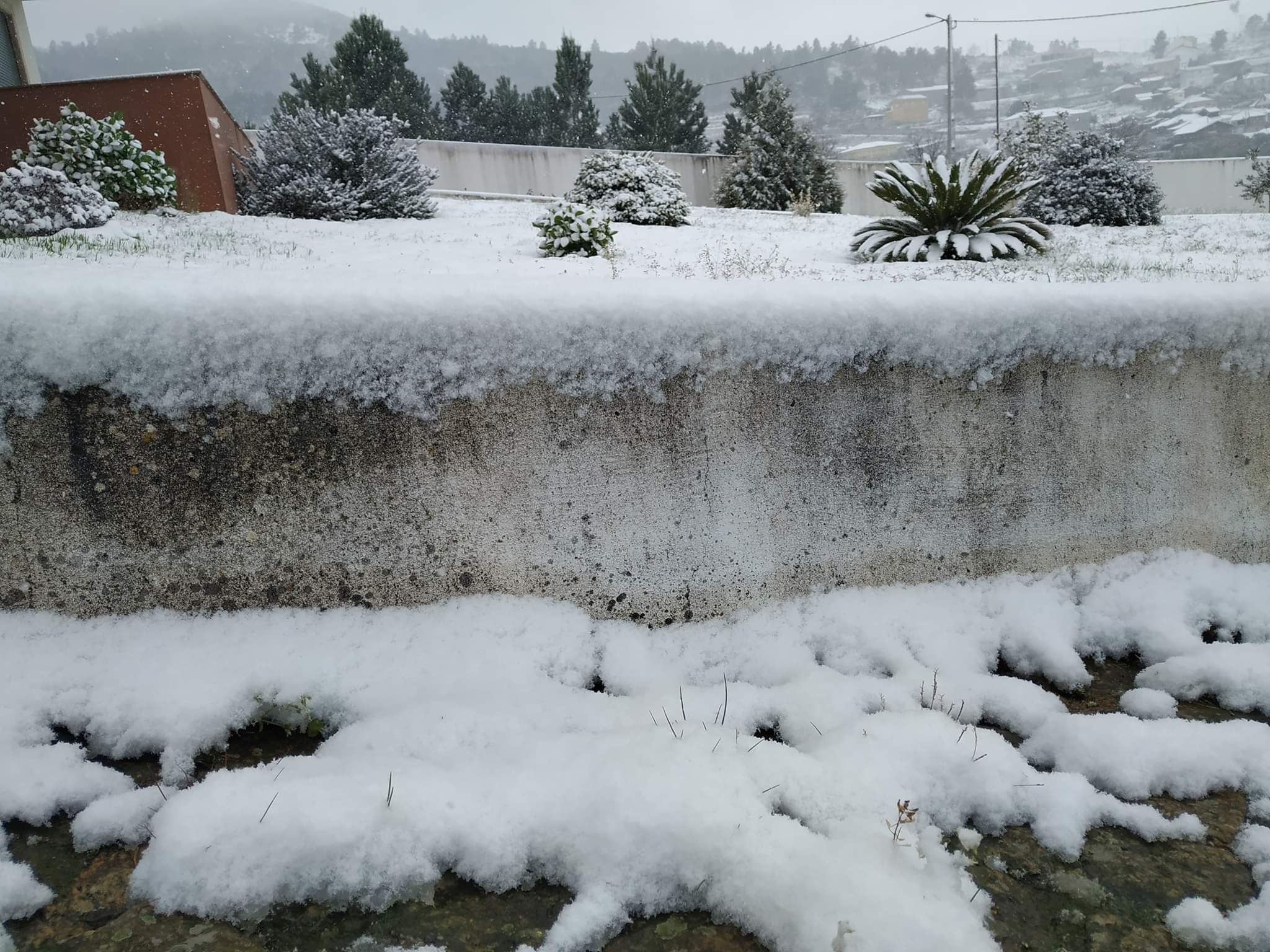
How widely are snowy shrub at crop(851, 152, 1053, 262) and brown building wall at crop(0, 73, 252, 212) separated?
7.00 metres

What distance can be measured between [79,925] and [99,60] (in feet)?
424

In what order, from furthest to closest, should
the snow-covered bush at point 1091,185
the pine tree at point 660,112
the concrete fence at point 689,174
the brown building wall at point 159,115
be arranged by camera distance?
the pine tree at point 660,112 < the concrete fence at point 689,174 < the snow-covered bush at point 1091,185 < the brown building wall at point 159,115

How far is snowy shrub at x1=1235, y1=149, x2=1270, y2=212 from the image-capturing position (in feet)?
54.8

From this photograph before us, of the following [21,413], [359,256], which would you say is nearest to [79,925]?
[21,413]

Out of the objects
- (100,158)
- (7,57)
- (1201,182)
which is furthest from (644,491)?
(1201,182)

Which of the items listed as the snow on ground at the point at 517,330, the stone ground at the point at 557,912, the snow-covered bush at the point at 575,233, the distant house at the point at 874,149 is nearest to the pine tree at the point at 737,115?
the snow-covered bush at the point at 575,233

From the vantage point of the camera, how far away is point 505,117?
102 ft

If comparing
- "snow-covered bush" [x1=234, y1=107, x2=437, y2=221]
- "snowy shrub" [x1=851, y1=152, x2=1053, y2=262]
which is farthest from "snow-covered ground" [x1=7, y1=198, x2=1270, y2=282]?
"snow-covered bush" [x1=234, y1=107, x2=437, y2=221]

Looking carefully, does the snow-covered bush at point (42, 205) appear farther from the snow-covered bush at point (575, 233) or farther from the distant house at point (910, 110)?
the distant house at point (910, 110)

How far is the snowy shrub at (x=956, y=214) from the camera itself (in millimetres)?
5531

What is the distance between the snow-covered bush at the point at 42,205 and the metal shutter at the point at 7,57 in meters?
7.76

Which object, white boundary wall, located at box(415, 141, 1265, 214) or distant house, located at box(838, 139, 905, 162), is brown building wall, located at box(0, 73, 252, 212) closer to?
white boundary wall, located at box(415, 141, 1265, 214)

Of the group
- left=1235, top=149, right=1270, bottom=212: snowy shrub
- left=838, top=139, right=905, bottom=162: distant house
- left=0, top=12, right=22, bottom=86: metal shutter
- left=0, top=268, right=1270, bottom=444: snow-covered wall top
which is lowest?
left=0, top=268, right=1270, bottom=444: snow-covered wall top

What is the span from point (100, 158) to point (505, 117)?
27.6 m
